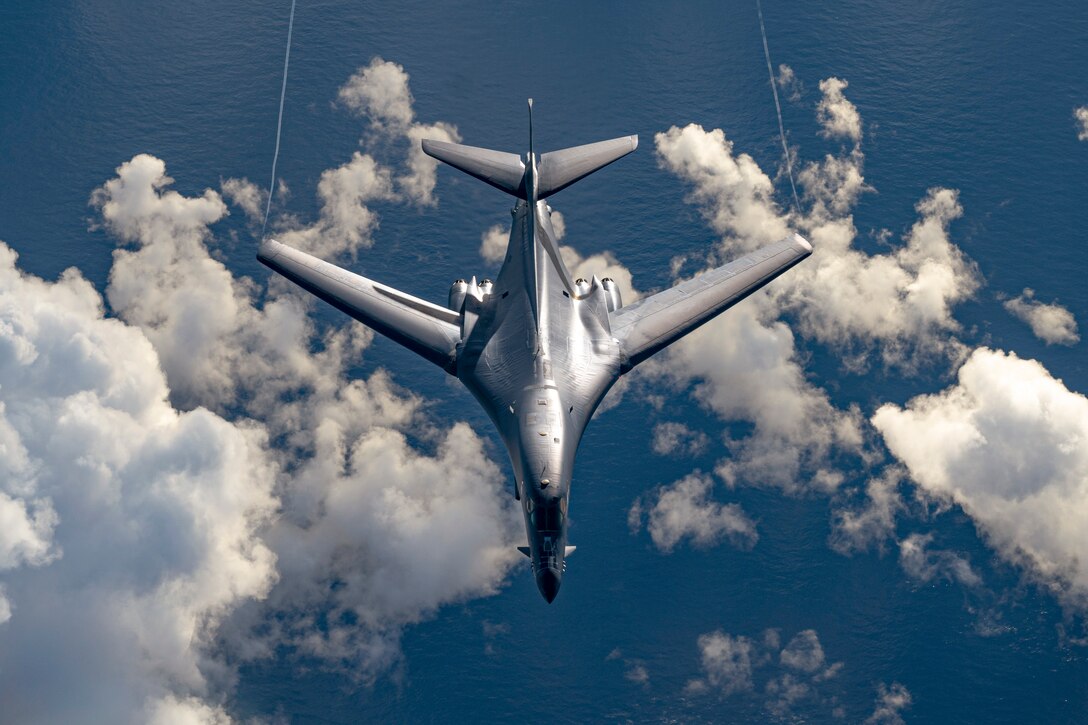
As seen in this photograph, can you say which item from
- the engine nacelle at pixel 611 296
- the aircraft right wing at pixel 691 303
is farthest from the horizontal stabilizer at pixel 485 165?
the aircraft right wing at pixel 691 303

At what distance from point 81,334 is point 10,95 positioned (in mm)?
53104

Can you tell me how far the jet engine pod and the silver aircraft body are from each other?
0.14 meters

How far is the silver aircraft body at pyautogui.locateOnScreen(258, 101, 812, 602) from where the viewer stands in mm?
110750

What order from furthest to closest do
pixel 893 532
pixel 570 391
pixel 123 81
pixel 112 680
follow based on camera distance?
pixel 123 81 < pixel 112 680 < pixel 893 532 < pixel 570 391

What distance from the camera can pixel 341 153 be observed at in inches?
7367

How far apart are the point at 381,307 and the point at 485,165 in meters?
20.2

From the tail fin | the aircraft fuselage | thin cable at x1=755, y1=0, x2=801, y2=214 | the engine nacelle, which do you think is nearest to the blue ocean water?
thin cable at x1=755, y1=0, x2=801, y2=214

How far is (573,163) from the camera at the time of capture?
393ft

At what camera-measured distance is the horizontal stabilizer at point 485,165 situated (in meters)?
120

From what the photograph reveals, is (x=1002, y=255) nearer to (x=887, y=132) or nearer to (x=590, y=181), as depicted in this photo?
(x=887, y=132)

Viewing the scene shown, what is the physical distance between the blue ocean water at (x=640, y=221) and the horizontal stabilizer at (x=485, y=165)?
2108 inches

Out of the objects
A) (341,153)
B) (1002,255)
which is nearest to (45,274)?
(341,153)

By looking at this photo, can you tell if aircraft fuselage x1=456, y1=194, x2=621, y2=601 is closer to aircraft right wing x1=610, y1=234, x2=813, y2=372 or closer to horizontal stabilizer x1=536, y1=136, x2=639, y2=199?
aircraft right wing x1=610, y1=234, x2=813, y2=372

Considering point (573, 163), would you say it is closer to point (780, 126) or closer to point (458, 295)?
point (458, 295)
